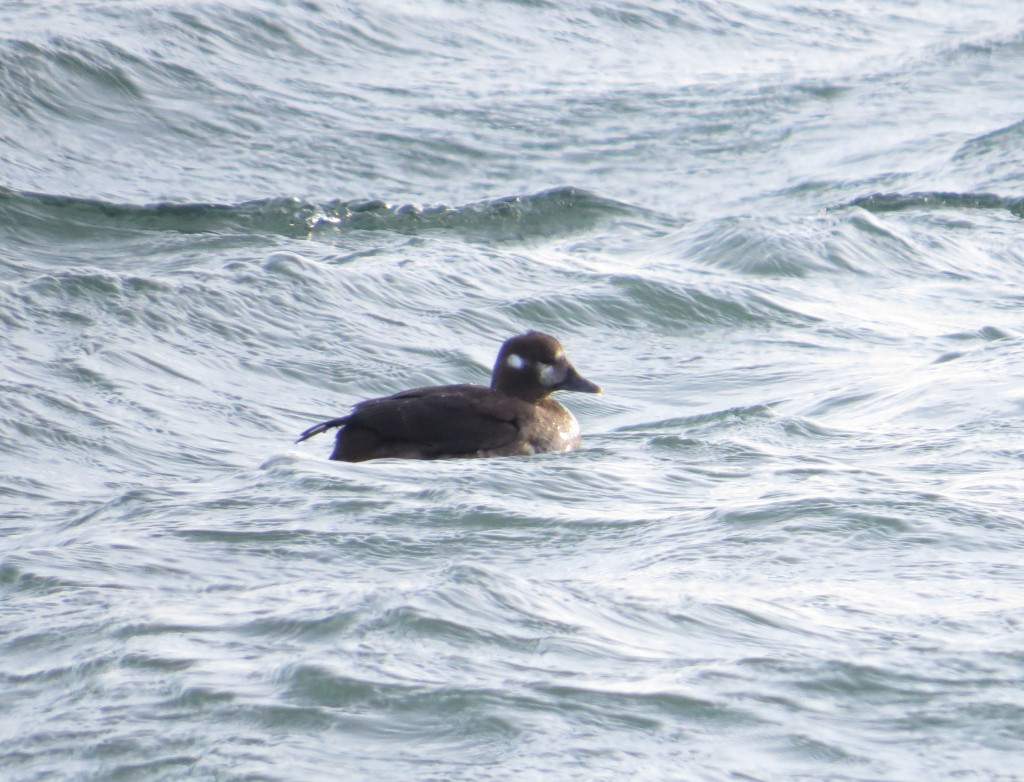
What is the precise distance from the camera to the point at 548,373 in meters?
8.00

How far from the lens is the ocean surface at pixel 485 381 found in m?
4.31

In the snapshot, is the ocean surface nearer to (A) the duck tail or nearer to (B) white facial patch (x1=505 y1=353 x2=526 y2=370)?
(A) the duck tail

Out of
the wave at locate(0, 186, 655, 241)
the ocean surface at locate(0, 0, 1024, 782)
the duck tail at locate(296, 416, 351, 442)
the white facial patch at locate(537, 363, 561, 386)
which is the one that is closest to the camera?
the ocean surface at locate(0, 0, 1024, 782)

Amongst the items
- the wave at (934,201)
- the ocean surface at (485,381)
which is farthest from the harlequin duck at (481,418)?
the wave at (934,201)

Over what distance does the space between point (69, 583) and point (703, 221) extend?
876 centimetres

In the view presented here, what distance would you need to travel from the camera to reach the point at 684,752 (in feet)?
13.4

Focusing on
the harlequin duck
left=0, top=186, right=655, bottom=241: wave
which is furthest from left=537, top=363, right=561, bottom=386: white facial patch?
left=0, top=186, right=655, bottom=241: wave

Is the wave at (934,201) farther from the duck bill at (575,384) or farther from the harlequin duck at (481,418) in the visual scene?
the harlequin duck at (481,418)

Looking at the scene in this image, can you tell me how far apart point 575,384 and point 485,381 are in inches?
55.4

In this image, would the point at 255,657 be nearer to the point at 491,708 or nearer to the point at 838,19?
the point at 491,708

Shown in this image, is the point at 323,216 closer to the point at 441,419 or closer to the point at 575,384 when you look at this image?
the point at 575,384

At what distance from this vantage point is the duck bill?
804 centimetres

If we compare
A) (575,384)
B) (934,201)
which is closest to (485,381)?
(575,384)

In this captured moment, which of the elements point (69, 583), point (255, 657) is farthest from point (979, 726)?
point (69, 583)
